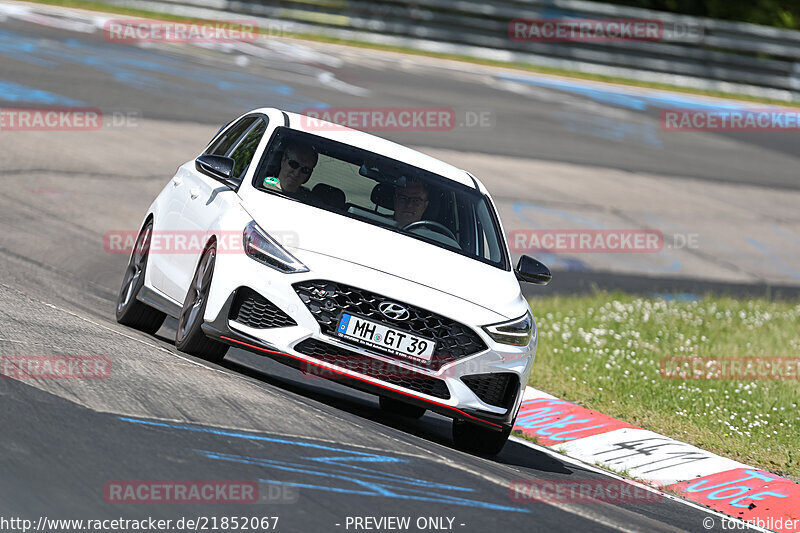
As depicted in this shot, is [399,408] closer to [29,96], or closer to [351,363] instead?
[351,363]

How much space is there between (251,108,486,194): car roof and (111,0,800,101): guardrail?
17925 mm

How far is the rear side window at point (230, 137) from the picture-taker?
30.6ft

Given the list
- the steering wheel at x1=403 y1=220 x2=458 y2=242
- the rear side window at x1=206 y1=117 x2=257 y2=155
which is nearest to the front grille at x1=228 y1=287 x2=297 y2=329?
the steering wheel at x1=403 y1=220 x2=458 y2=242

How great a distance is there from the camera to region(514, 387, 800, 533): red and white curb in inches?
323

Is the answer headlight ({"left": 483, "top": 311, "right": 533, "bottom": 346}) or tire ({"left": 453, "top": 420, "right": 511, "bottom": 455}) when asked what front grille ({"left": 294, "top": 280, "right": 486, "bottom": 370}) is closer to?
headlight ({"left": 483, "top": 311, "right": 533, "bottom": 346})

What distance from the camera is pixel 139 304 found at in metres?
9.20

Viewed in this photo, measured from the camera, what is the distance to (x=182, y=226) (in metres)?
8.63

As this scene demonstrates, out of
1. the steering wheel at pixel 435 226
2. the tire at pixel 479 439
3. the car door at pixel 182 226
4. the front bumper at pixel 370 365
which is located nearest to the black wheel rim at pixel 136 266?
the car door at pixel 182 226

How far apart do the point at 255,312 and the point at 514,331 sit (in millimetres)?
1553

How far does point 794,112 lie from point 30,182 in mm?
19904

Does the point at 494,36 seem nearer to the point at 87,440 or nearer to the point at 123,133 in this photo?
the point at 123,133

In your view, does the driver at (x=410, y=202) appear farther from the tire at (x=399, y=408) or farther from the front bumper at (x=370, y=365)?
the tire at (x=399, y=408)

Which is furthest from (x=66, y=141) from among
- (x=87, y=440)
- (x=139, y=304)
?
(x=87, y=440)

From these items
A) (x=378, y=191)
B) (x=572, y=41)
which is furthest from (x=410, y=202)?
(x=572, y=41)
